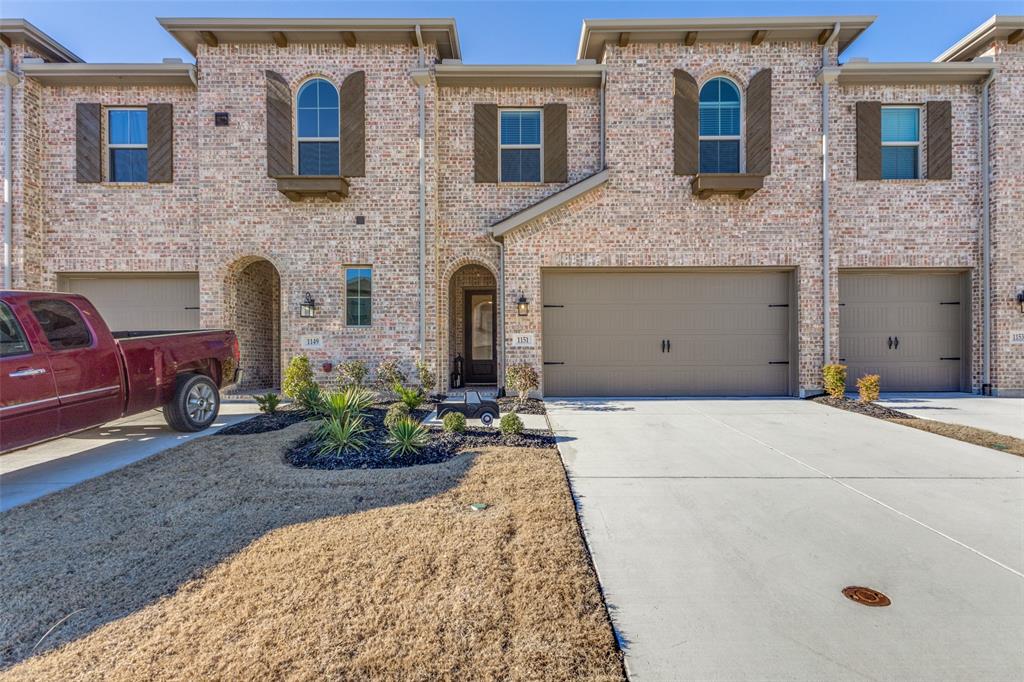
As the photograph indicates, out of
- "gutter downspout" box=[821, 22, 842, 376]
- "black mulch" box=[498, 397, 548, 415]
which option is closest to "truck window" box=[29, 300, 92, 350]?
"black mulch" box=[498, 397, 548, 415]

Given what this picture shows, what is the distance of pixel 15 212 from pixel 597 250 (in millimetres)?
11587

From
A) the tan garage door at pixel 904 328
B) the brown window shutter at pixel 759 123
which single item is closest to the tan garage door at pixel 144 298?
the brown window shutter at pixel 759 123

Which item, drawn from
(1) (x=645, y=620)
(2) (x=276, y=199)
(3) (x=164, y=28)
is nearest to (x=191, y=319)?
(2) (x=276, y=199)

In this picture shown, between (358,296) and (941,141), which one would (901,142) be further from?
(358,296)

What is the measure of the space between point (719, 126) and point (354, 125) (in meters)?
7.40

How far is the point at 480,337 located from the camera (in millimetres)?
12047

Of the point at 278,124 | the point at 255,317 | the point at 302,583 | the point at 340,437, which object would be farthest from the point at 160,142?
the point at 302,583

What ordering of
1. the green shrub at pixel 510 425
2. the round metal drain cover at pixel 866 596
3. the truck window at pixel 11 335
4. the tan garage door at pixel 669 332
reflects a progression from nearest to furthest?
the round metal drain cover at pixel 866 596, the truck window at pixel 11 335, the green shrub at pixel 510 425, the tan garage door at pixel 669 332

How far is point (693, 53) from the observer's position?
Answer: 942 centimetres

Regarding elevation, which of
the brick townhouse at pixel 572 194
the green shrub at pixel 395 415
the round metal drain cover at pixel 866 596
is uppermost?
the brick townhouse at pixel 572 194

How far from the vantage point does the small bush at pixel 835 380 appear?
28.9 ft

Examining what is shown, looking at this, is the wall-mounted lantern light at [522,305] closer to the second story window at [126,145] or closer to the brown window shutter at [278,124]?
the brown window shutter at [278,124]

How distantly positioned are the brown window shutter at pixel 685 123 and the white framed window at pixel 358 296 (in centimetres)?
665

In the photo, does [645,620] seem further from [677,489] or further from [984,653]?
[677,489]
